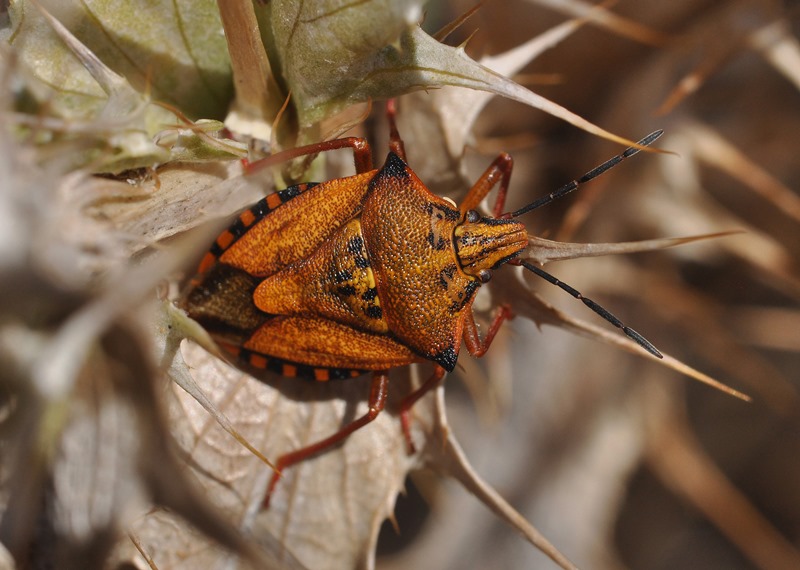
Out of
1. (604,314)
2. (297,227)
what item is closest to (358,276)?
(297,227)

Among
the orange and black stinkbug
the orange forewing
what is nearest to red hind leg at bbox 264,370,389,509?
the orange and black stinkbug

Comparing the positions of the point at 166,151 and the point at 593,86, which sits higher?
the point at 593,86

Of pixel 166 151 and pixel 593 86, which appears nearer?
pixel 166 151

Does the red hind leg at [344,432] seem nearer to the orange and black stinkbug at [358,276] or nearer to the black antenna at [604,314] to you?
the orange and black stinkbug at [358,276]

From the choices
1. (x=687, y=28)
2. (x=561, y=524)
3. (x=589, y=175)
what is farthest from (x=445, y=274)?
(x=561, y=524)

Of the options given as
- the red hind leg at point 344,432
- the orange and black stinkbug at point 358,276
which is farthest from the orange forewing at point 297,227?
the red hind leg at point 344,432

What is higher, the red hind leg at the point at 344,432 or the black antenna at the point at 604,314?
the black antenna at the point at 604,314

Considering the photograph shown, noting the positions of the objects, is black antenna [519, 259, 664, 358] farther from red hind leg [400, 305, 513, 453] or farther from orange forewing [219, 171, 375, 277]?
orange forewing [219, 171, 375, 277]

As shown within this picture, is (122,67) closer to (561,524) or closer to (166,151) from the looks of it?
(166,151)
